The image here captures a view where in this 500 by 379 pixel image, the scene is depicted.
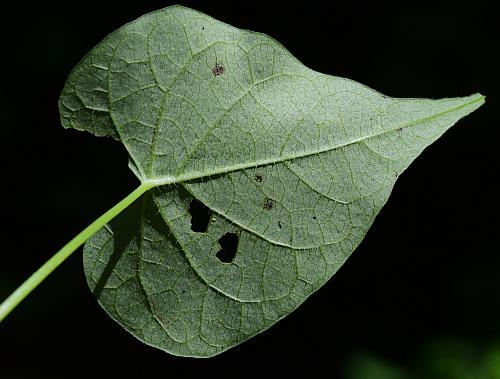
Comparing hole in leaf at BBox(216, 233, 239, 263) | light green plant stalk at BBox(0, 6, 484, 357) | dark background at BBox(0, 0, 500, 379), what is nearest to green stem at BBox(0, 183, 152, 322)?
light green plant stalk at BBox(0, 6, 484, 357)

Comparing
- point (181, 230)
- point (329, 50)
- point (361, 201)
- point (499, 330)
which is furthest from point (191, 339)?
point (329, 50)

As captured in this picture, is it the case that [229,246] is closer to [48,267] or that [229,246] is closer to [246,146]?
[246,146]

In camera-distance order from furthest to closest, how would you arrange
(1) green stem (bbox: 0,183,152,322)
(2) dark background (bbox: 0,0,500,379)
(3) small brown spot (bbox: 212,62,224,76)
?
(2) dark background (bbox: 0,0,500,379)
(3) small brown spot (bbox: 212,62,224,76)
(1) green stem (bbox: 0,183,152,322)

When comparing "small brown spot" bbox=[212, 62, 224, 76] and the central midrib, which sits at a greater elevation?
"small brown spot" bbox=[212, 62, 224, 76]

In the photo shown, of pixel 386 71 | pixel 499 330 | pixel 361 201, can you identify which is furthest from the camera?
pixel 386 71

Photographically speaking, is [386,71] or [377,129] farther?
[386,71]

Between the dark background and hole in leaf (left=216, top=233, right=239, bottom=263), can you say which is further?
the dark background

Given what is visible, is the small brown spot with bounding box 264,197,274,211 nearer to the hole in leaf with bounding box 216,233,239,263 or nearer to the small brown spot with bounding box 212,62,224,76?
the hole in leaf with bounding box 216,233,239,263

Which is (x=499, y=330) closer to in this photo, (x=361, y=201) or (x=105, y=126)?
(x=361, y=201)
